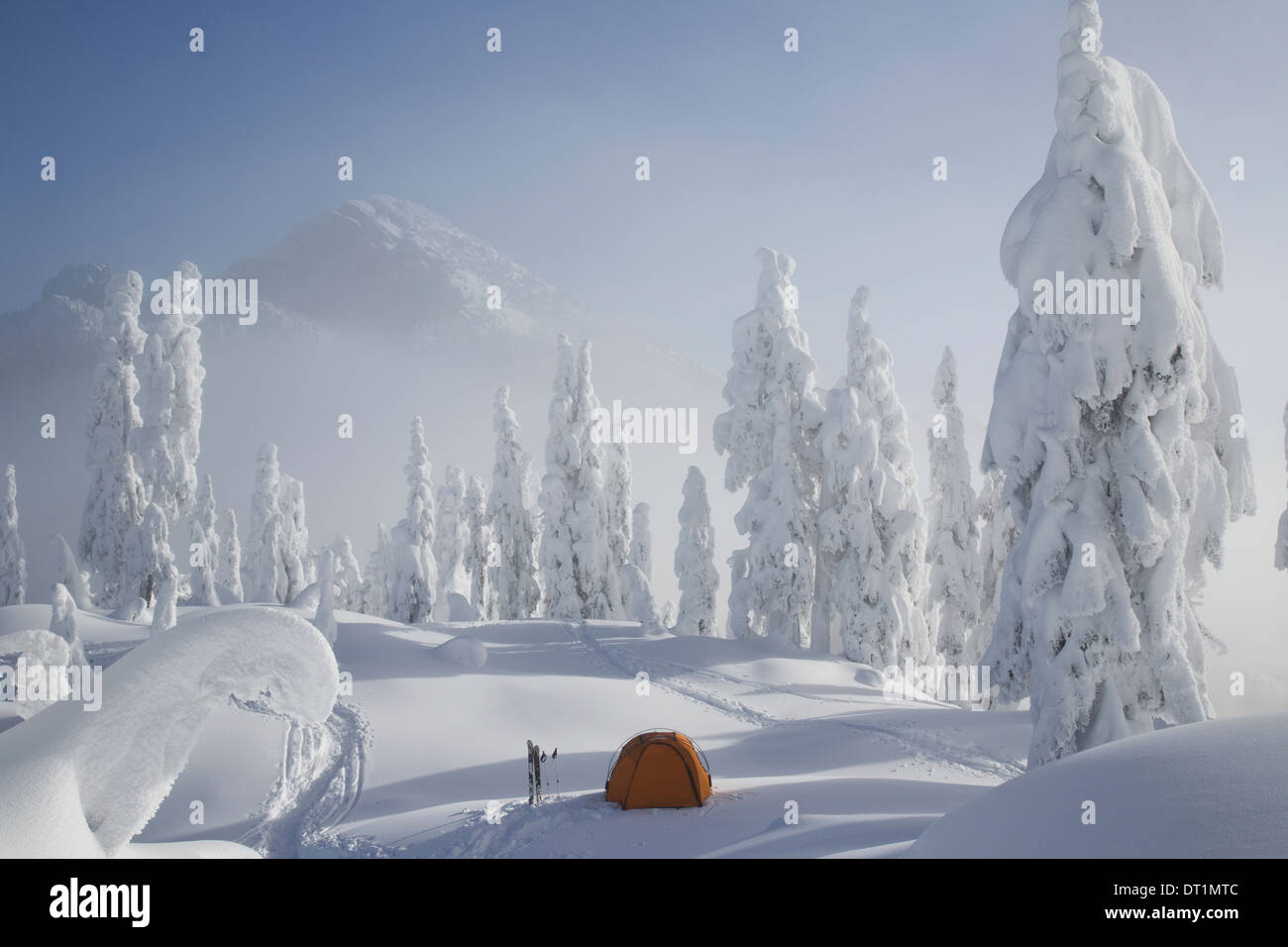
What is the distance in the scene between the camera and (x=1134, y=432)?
11.6m

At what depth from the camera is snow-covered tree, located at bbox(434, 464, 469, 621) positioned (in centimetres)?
5978

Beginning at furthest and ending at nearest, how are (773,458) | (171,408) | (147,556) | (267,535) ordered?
(267,535), (171,408), (147,556), (773,458)

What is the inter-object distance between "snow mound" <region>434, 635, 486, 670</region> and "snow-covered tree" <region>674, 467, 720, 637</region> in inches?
509

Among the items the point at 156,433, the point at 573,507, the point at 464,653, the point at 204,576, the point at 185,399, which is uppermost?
the point at 185,399

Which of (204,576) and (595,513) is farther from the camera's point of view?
(204,576)

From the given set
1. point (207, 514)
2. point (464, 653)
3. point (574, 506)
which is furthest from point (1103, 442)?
point (207, 514)

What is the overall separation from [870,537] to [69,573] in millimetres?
36287

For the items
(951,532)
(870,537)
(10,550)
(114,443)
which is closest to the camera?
(870,537)

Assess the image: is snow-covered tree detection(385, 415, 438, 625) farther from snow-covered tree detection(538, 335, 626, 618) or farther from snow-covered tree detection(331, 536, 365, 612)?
snow-covered tree detection(331, 536, 365, 612)

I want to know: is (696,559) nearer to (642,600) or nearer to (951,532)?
(642,600)

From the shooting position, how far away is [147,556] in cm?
3362

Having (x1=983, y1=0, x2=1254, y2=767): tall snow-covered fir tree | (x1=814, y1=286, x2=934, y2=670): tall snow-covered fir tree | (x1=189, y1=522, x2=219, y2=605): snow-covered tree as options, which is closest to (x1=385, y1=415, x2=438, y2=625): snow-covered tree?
(x1=189, y1=522, x2=219, y2=605): snow-covered tree
